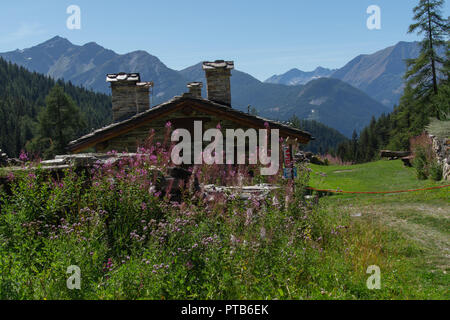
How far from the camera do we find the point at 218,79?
14625mm

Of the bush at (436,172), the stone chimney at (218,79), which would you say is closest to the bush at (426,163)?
the bush at (436,172)

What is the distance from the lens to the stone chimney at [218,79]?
14423 millimetres

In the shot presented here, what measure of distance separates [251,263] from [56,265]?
2073 mm

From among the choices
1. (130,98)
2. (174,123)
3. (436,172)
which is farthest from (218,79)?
(436,172)

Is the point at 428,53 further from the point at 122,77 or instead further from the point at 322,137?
the point at 322,137

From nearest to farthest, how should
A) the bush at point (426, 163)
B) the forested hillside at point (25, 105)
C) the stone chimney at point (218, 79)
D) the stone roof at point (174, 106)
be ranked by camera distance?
the stone roof at point (174, 106) → the bush at point (426, 163) → the stone chimney at point (218, 79) → the forested hillside at point (25, 105)

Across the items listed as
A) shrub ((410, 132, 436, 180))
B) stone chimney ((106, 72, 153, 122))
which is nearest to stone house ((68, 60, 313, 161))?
stone chimney ((106, 72, 153, 122))

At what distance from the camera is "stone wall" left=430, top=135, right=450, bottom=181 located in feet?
43.0

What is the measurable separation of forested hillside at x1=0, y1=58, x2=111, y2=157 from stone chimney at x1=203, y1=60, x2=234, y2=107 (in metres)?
69.7

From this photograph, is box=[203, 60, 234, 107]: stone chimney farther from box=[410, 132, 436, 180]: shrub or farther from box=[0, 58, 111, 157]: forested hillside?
box=[0, 58, 111, 157]: forested hillside

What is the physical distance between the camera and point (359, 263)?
485 centimetres

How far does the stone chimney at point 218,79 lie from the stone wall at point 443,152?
8821 mm

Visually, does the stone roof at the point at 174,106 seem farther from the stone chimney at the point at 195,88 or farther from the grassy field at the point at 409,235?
the grassy field at the point at 409,235
